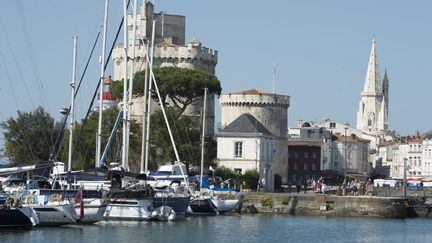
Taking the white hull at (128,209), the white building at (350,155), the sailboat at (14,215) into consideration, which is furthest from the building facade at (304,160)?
the sailboat at (14,215)

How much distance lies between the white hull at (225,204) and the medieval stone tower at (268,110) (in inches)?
1181

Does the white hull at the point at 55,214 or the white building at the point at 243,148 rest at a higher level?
the white building at the point at 243,148

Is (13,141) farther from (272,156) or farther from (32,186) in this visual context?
(32,186)

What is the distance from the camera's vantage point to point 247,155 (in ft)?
289

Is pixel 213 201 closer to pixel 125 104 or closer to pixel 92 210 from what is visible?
pixel 125 104

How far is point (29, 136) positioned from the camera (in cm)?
8044

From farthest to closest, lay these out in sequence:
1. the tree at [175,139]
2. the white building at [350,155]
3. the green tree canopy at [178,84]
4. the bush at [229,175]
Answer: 1. the white building at [350,155]
2. the green tree canopy at [178,84]
3. the bush at [229,175]
4. the tree at [175,139]

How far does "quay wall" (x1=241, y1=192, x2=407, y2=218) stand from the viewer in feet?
216

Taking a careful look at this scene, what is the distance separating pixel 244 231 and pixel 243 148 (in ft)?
116

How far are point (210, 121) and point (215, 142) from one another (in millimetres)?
5187

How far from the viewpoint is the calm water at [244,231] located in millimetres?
46031

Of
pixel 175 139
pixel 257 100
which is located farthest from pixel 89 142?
pixel 257 100

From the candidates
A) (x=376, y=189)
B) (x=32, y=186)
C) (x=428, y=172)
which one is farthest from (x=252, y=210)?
(x=428, y=172)

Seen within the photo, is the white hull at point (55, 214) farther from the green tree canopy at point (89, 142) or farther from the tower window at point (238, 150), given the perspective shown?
the tower window at point (238, 150)
